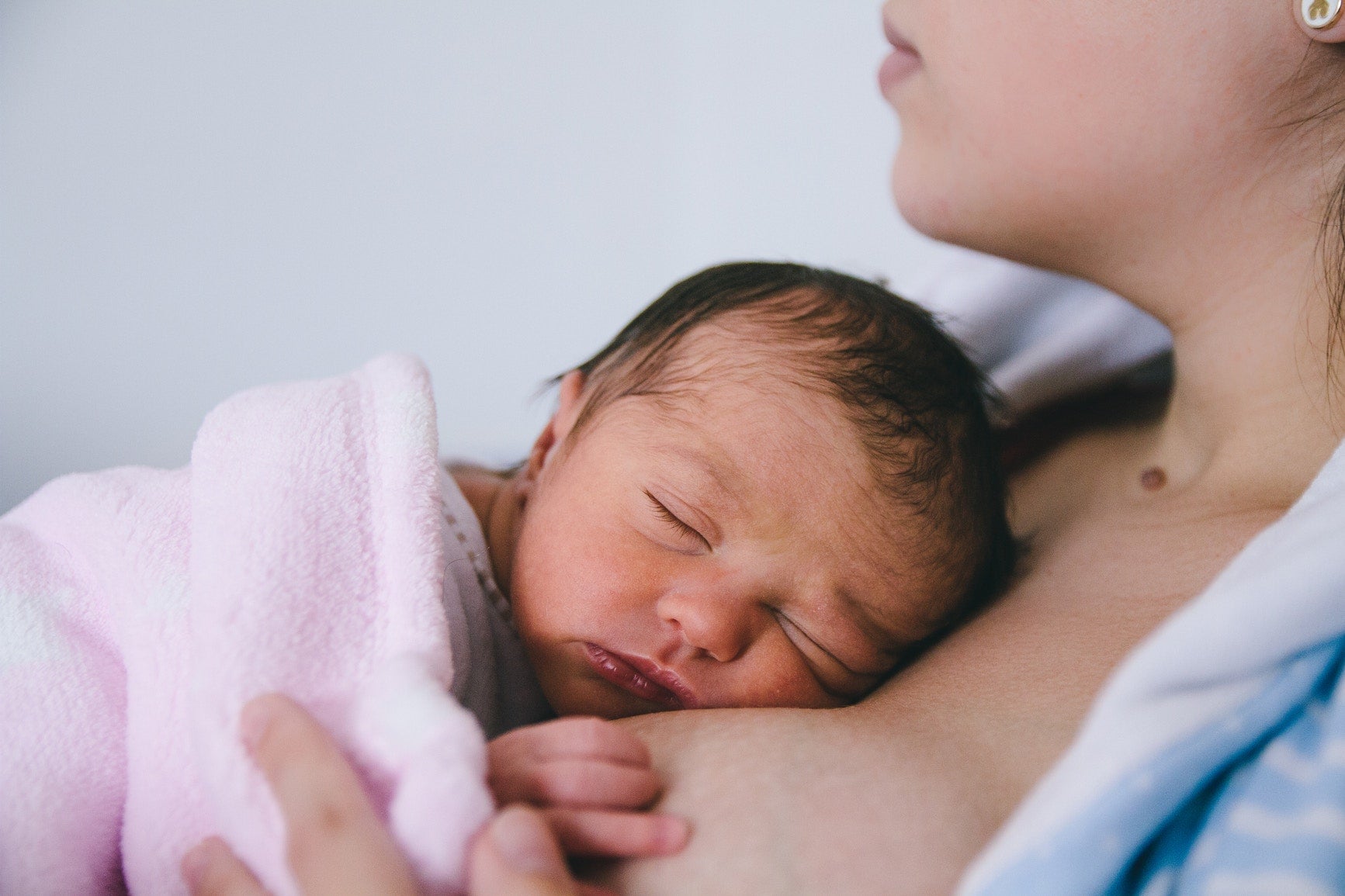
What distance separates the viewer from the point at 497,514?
3.44 feet

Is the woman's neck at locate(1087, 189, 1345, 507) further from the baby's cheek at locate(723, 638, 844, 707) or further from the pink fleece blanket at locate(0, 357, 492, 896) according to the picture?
the pink fleece blanket at locate(0, 357, 492, 896)

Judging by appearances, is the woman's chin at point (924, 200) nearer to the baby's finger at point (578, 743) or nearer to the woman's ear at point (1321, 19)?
the woman's ear at point (1321, 19)

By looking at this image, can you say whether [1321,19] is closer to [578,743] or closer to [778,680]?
[778,680]

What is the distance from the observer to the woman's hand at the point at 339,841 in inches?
18.9

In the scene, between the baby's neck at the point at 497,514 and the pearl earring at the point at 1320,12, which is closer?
the pearl earring at the point at 1320,12

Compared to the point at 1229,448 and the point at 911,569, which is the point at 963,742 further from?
the point at 1229,448

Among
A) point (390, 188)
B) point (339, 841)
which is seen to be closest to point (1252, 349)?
point (339, 841)

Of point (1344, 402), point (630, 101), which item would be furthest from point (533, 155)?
point (1344, 402)

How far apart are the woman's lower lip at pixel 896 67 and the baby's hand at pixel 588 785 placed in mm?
887

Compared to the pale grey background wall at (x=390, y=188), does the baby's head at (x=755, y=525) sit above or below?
below

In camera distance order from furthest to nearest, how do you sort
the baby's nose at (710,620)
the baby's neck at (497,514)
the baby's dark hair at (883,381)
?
the baby's neck at (497,514), the baby's dark hair at (883,381), the baby's nose at (710,620)

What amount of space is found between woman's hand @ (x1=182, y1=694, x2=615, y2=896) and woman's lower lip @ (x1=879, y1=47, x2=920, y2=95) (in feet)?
3.18

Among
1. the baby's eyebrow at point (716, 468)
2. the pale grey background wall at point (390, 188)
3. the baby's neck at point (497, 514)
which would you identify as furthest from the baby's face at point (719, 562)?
the pale grey background wall at point (390, 188)

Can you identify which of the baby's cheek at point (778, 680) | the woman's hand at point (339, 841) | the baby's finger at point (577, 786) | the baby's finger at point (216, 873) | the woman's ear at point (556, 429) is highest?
the woman's ear at point (556, 429)
